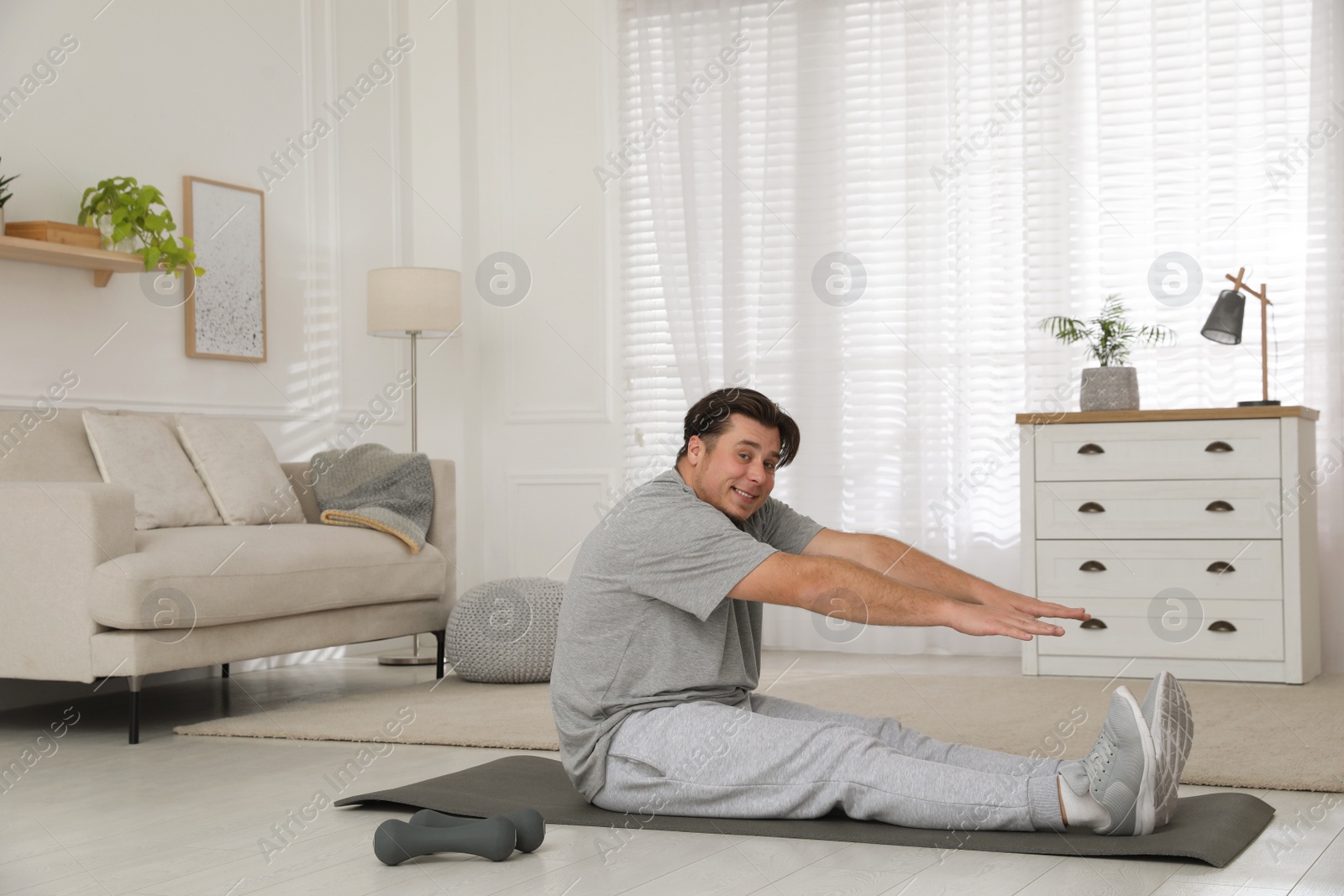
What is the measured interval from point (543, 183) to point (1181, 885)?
14.9 feet

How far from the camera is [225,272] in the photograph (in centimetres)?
488

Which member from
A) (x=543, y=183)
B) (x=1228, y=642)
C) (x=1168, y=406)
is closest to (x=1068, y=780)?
(x=1228, y=642)

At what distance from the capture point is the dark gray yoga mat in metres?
2.05

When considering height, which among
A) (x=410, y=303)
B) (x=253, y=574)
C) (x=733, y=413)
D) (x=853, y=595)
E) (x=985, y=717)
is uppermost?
(x=410, y=303)

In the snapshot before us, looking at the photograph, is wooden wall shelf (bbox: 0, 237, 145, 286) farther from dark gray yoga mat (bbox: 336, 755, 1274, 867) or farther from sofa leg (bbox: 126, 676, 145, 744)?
dark gray yoga mat (bbox: 336, 755, 1274, 867)

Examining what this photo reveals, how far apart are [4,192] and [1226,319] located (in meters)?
3.77

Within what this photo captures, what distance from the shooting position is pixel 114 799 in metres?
2.67

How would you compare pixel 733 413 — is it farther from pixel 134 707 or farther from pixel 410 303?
pixel 410 303

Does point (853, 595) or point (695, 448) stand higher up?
point (695, 448)

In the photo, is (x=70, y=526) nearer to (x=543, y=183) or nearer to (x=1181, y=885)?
(x=1181, y=885)

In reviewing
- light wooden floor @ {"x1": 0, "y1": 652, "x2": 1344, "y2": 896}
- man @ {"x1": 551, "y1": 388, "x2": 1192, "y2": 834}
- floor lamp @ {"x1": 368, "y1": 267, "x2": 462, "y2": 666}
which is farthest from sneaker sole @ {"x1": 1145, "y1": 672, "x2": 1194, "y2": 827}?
floor lamp @ {"x1": 368, "y1": 267, "x2": 462, "y2": 666}

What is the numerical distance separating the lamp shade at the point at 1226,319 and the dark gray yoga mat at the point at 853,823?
2.26 m

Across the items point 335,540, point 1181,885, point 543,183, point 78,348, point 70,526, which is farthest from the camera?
point 543,183

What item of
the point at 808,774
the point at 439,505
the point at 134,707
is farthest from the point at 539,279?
the point at 808,774
